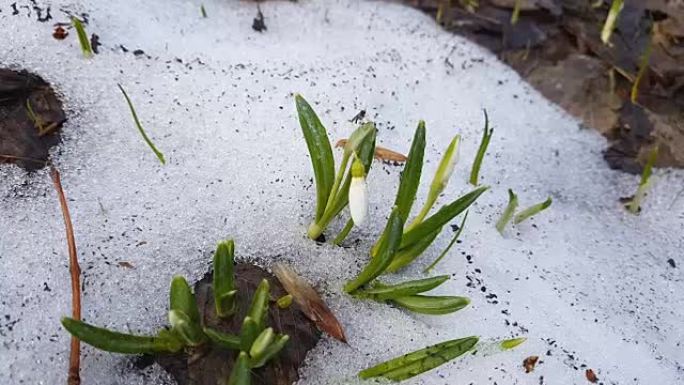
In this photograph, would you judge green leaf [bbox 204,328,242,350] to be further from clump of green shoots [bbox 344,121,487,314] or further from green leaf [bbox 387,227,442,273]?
green leaf [bbox 387,227,442,273]

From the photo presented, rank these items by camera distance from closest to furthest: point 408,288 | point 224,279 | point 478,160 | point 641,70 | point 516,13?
point 224,279 < point 408,288 < point 478,160 < point 641,70 < point 516,13

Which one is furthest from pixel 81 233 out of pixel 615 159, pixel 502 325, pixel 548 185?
pixel 615 159

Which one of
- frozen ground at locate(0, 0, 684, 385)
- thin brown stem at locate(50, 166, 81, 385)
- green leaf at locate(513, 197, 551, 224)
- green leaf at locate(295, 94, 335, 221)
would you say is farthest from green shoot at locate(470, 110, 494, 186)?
thin brown stem at locate(50, 166, 81, 385)

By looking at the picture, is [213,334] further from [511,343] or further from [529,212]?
[529,212]

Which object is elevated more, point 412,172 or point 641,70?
point 641,70

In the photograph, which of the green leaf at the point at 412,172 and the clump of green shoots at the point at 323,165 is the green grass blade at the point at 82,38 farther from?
the green leaf at the point at 412,172

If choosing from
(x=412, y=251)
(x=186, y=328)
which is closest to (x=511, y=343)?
(x=412, y=251)

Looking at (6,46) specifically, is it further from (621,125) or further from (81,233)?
(621,125)
